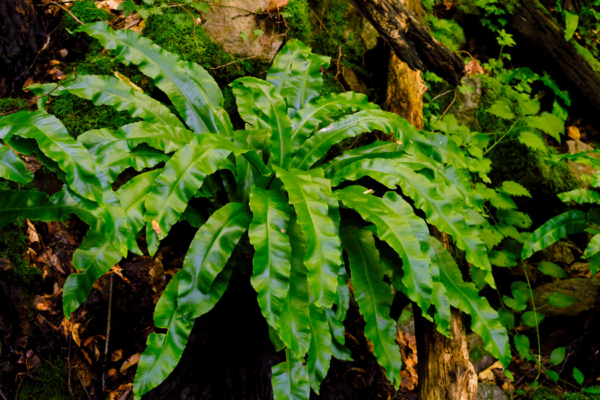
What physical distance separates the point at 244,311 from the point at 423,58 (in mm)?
2326

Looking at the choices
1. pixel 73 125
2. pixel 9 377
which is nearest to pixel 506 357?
pixel 9 377

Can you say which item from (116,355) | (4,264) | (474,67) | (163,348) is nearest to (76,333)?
(116,355)

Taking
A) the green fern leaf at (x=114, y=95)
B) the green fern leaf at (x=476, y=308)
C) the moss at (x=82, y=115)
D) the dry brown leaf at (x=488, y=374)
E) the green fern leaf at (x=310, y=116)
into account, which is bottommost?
the dry brown leaf at (x=488, y=374)

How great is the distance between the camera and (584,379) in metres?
2.99

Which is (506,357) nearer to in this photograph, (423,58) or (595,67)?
(423,58)

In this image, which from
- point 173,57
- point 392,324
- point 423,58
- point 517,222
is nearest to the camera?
point 392,324

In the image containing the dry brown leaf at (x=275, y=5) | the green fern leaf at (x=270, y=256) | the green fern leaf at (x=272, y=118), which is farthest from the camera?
the dry brown leaf at (x=275, y=5)

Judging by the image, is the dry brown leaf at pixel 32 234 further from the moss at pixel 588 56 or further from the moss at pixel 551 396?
the moss at pixel 588 56

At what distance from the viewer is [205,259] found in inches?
66.9

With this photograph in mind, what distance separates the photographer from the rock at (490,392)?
2.90m

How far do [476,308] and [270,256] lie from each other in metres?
1.33

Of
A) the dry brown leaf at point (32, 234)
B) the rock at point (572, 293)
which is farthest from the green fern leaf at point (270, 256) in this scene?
the rock at point (572, 293)

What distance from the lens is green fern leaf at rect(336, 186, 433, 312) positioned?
1.77 m

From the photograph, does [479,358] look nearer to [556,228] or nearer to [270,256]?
[556,228]
